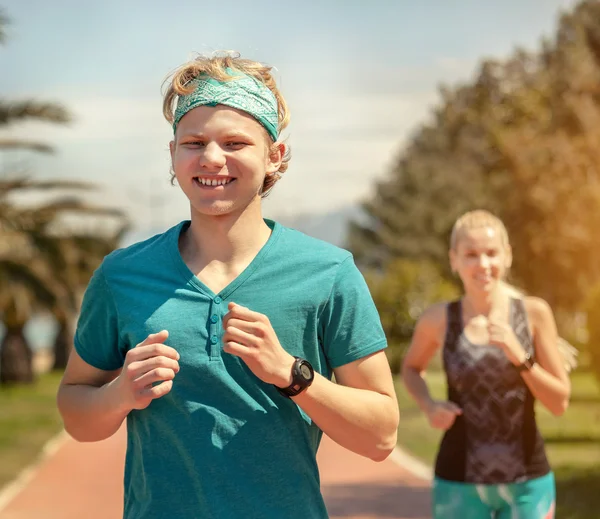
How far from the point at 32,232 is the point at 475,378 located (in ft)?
43.8

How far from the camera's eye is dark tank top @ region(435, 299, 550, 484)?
4.89 meters

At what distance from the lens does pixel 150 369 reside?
8.11ft

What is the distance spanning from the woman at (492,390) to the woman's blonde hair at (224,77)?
7.24 feet

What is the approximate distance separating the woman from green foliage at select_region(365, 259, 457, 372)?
1040 inches

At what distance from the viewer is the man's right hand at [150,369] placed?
2463 millimetres

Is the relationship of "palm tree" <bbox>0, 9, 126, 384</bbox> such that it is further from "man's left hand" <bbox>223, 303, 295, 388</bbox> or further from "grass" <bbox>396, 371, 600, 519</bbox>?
"man's left hand" <bbox>223, 303, 295, 388</bbox>

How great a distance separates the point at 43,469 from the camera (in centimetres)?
1448

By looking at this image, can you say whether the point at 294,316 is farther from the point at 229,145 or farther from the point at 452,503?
the point at 452,503

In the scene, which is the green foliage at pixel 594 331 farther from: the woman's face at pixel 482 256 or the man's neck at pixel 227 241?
the man's neck at pixel 227 241

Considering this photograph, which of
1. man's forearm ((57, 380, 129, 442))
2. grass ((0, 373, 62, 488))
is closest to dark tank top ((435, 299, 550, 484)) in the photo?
man's forearm ((57, 380, 129, 442))

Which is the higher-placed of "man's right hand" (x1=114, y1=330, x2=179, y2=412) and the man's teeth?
the man's teeth

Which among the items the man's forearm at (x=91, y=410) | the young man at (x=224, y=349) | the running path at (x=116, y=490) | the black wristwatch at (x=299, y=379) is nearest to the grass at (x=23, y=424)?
the running path at (x=116, y=490)

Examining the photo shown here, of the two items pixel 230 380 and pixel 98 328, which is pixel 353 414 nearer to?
pixel 230 380

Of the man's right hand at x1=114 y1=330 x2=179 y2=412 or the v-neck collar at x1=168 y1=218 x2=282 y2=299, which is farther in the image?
the v-neck collar at x1=168 y1=218 x2=282 y2=299
